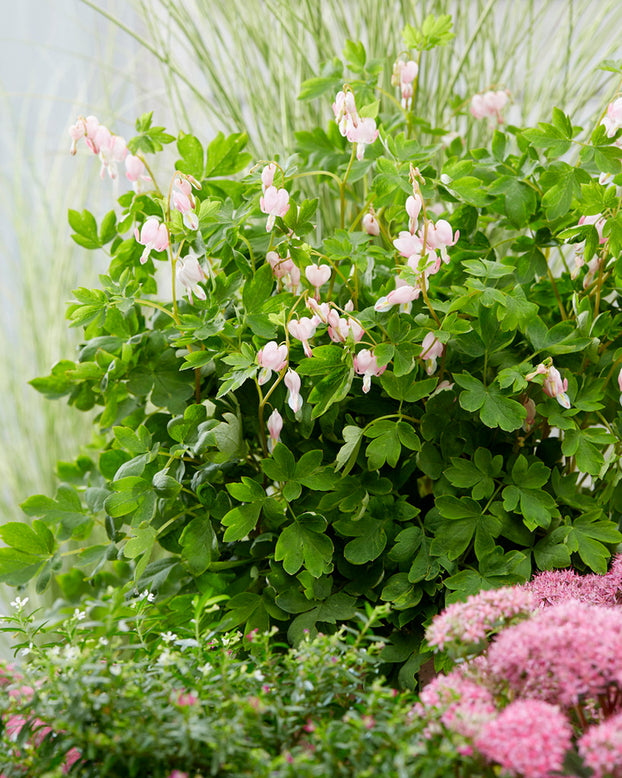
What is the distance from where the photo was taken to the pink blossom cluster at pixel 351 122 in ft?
2.31

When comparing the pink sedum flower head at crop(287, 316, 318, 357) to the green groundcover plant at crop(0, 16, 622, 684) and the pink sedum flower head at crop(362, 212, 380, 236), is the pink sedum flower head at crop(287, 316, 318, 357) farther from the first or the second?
the pink sedum flower head at crop(362, 212, 380, 236)

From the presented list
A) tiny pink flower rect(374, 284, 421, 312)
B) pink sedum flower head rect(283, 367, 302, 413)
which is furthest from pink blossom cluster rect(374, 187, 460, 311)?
pink sedum flower head rect(283, 367, 302, 413)

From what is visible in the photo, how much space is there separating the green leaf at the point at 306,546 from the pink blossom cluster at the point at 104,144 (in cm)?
43

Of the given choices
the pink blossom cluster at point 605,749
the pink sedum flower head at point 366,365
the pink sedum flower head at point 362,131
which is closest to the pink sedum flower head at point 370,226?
the pink sedum flower head at point 362,131

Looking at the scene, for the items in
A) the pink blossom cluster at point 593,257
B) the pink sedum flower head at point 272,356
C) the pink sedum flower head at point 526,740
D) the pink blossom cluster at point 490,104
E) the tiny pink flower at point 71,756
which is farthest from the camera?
the pink blossom cluster at point 490,104

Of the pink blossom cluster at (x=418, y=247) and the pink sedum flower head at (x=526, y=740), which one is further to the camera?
the pink blossom cluster at (x=418, y=247)

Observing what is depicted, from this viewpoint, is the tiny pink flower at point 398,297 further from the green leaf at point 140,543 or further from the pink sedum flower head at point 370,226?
the green leaf at point 140,543

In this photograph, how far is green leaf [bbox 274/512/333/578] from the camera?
0.69m

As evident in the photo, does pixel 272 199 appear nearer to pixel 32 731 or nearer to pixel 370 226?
pixel 370 226

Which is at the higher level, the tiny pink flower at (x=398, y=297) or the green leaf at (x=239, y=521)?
the tiny pink flower at (x=398, y=297)

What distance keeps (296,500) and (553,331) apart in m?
0.32

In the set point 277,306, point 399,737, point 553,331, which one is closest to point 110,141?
point 277,306

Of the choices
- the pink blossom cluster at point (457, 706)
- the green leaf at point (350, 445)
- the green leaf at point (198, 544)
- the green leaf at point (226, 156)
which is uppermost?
the green leaf at point (226, 156)

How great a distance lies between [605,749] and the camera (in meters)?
0.43
